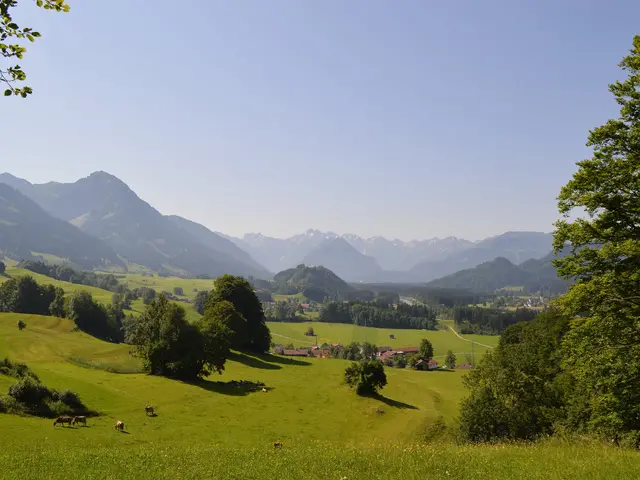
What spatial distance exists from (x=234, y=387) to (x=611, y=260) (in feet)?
175

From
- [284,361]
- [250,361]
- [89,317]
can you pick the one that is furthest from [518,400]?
[89,317]

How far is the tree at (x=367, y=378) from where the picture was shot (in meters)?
61.2

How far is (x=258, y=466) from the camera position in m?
15.4

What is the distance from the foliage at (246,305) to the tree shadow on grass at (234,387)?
3334 cm

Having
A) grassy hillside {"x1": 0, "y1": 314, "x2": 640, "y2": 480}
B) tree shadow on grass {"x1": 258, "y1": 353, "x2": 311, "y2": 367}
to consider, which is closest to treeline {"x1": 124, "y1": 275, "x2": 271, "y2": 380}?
grassy hillside {"x1": 0, "y1": 314, "x2": 640, "y2": 480}

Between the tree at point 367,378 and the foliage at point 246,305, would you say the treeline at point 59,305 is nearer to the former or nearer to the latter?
the foliage at point 246,305

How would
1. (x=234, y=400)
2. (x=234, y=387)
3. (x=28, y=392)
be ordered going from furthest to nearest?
(x=234, y=387)
(x=234, y=400)
(x=28, y=392)

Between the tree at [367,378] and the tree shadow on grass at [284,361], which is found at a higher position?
the tree at [367,378]

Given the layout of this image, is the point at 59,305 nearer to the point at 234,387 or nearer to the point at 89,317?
the point at 89,317

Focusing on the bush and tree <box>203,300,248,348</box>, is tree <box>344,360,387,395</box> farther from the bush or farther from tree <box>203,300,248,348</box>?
the bush

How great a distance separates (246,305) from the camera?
10075 centimetres

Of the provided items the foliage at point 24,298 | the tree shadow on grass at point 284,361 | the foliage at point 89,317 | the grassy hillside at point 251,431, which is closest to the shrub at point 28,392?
the grassy hillside at point 251,431

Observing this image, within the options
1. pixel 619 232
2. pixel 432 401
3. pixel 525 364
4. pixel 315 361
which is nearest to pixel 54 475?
pixel 619 232

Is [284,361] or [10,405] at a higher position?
[10,405]
